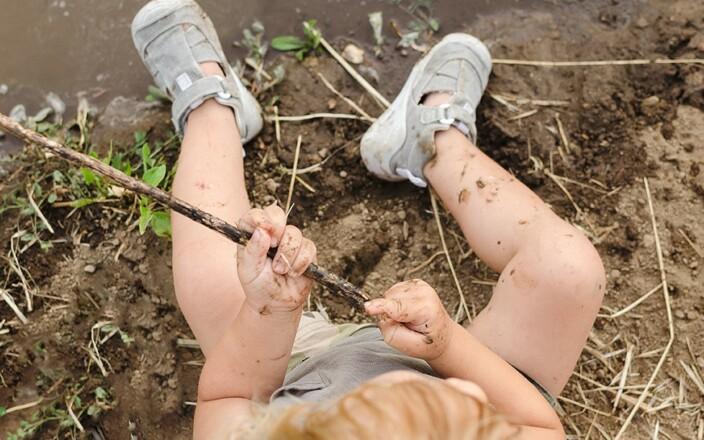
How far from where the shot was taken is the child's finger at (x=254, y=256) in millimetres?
1296

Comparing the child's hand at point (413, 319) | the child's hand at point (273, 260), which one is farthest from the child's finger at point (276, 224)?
the child's hand at point (413, 319)

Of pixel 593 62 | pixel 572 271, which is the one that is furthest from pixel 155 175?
pixel 593 62

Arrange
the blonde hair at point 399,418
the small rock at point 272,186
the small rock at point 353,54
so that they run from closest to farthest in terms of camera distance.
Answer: the blonde hair at point 399,418 → the small rock at point 272,186 → the small rock at point 353,54

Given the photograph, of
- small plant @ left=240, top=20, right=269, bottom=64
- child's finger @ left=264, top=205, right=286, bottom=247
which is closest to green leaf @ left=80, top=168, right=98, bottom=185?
small plant @ left=240, top=20, right=269, bottom=64

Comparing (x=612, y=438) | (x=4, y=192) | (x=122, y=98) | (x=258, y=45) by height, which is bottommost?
(x=612, y=438)

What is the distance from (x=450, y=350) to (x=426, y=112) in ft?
2.76

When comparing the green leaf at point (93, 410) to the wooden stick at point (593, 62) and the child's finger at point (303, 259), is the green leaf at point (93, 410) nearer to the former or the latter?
the child's finger at point (303, 259)

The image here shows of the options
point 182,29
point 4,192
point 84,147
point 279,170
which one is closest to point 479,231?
point 279,170

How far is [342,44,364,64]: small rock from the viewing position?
2.29 metres

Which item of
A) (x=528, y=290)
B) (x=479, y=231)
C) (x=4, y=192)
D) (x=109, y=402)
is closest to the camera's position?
(x=528, y=290)

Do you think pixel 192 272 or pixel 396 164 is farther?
pixel 396 164

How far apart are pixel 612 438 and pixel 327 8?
156cm

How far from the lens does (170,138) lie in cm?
220

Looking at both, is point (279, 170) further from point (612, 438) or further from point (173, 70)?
point (612, 438)
